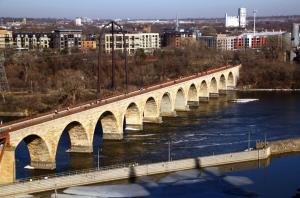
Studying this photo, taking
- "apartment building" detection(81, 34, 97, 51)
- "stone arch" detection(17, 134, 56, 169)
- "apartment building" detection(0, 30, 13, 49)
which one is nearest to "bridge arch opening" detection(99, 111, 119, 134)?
"stone arch" detection(17, 134, 56, 169)

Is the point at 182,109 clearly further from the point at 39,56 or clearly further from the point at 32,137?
the point at 39,56

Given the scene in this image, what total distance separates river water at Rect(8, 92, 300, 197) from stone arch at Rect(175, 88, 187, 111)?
834mm

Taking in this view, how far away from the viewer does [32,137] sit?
2491 cm

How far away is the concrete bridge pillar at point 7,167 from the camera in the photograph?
21703 millimetres

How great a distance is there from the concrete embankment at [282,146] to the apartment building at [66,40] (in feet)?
155

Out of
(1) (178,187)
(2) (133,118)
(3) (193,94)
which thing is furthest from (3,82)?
(1) (178,187)

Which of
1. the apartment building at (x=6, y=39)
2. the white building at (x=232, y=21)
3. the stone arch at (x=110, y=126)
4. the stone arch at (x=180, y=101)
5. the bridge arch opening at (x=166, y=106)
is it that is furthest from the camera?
the white building at (x=232, y=21)

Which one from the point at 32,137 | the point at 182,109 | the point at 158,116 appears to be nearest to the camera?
the point at 32,137

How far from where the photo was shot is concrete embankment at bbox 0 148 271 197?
2125 cm

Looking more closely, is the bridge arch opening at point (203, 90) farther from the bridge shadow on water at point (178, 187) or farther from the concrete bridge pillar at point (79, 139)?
the bridge shadow on water at point (178, 187)

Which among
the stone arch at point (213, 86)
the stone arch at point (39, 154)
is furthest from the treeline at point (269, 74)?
the stone arch at point (39, 154)

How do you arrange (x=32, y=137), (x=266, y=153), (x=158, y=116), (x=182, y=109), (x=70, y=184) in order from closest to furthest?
(x=70, y=184) → (x=32, y=137) → (x=266, y=153) → (x=158, y=116) → (x=182, y=109)

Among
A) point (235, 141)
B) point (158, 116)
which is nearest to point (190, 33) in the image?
point (158, 116)

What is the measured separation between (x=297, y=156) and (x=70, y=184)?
446 inches
